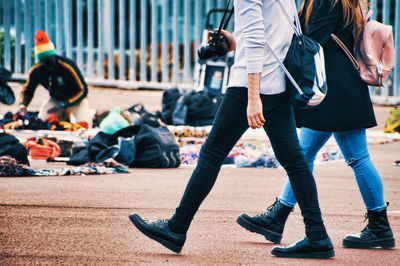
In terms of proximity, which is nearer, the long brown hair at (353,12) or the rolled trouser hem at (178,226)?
the rolled trouser hem at (178,226)

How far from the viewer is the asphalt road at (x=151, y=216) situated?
4148mm

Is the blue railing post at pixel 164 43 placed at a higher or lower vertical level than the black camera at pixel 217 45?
lower

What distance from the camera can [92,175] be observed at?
7.68m

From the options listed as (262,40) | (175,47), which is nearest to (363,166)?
(262,40)

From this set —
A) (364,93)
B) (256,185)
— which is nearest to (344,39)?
(364,93)

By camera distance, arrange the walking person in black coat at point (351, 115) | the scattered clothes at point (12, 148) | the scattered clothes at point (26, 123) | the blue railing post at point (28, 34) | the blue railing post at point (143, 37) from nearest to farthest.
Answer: the walking person in black coat at point (351, 115) < the scattered clothes at point (12, 148) < the scattered clothes at point (26, 123) < the blue railing post at point (143, 37) < the blue railing post at point (28, 34)

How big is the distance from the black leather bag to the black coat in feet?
13.6

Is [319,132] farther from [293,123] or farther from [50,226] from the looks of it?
[50,226]

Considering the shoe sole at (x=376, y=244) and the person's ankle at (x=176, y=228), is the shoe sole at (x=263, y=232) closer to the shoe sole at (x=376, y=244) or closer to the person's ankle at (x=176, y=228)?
the shoe sole at (x=376, y=244)

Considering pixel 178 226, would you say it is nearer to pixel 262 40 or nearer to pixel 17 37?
pixel 262 40

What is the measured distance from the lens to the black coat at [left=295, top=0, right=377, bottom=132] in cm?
442

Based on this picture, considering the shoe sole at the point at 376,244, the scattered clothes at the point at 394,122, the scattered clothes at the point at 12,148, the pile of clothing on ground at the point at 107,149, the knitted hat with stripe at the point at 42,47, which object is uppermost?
the knitted hat with stripe at the point at 42,47

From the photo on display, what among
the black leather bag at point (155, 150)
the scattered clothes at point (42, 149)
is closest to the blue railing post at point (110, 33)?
the scattered clothes at point (42, 149)

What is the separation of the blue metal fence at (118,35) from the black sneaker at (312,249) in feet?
40.0
